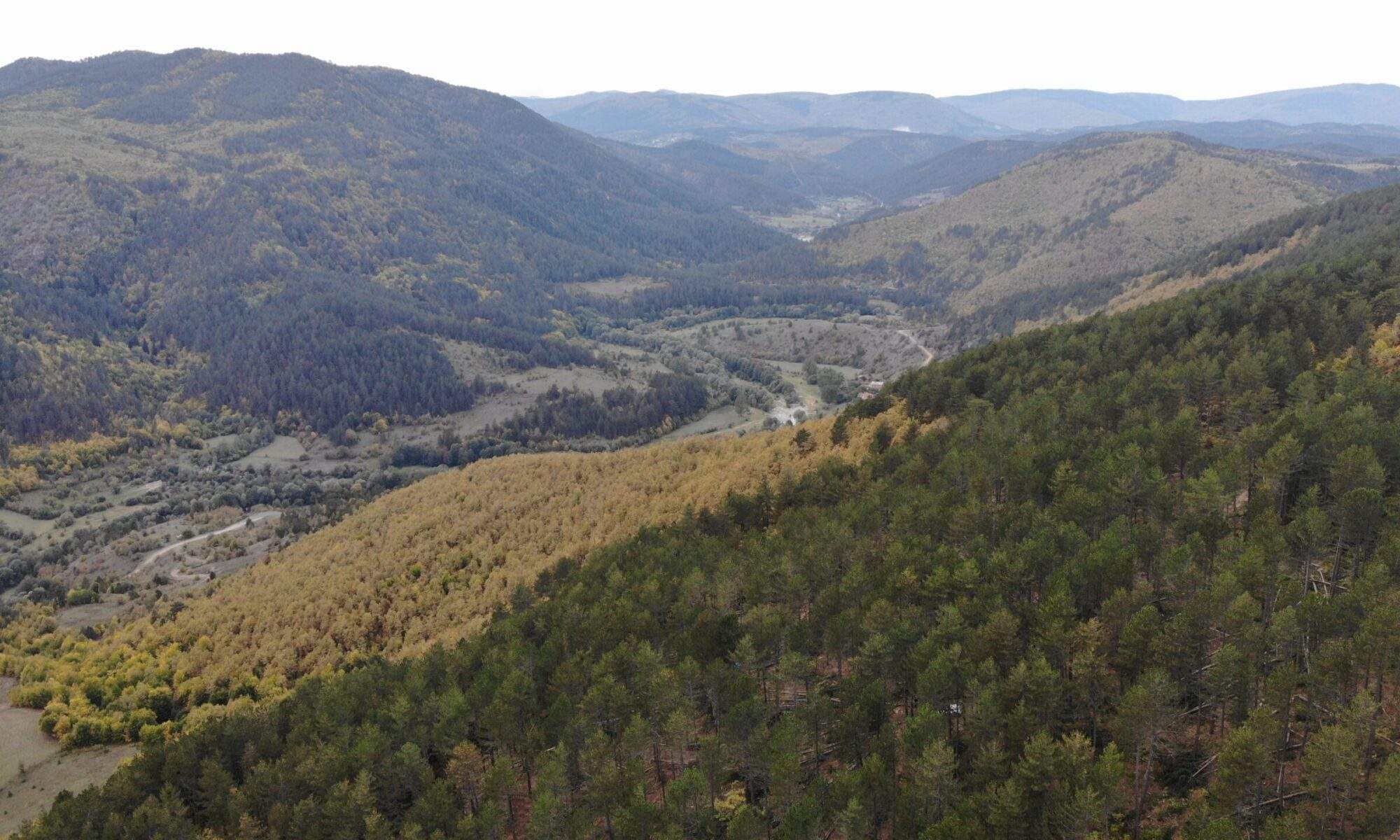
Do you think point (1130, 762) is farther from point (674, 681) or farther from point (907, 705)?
point (674, 681)

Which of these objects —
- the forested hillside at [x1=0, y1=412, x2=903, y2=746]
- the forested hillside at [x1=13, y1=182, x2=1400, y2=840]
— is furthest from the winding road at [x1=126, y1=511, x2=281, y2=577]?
the forested hillside at [x1=13, y1=182, x2=1400, y2=840]

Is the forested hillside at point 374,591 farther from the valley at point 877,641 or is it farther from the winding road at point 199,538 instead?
the winding road at point 199,538

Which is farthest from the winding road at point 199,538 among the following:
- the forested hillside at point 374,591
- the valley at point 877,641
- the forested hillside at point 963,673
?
the forested hillside at point 963,673

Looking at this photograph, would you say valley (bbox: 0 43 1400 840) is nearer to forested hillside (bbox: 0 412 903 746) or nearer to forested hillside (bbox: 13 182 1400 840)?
forested hillside (bbox: 13 182 1400 840)

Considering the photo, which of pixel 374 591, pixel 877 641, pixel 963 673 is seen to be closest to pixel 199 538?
pixel 374 591

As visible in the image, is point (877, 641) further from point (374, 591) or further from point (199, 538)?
point (199, 538)

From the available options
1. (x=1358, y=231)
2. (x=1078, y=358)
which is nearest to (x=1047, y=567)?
(x=1078, y=358)
